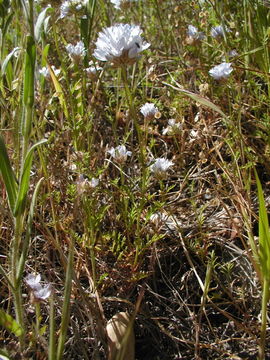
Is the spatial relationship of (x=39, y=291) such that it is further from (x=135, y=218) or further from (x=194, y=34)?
(x=194, y=34)

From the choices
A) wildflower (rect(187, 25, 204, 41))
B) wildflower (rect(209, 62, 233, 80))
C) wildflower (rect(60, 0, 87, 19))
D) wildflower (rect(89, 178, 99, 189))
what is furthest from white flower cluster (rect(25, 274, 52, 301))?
wildflower (rect(187, 25, 204, 41))

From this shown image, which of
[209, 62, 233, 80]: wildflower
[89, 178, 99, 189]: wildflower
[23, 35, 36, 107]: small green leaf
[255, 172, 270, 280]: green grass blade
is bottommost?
[255, 172, 270, 280]: green grass blade

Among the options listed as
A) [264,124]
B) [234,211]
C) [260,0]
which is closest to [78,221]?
[234,211]

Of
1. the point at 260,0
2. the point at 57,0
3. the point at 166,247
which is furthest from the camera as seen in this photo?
the point at 260,0

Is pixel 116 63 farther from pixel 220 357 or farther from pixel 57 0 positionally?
pixel 220 357

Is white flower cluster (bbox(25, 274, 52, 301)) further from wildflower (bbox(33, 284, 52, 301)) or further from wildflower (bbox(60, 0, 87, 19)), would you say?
wildflower (bbox(60, 0, 87, 19))

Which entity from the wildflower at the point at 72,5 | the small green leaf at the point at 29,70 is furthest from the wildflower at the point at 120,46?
the wildflower at the point at 72,5
